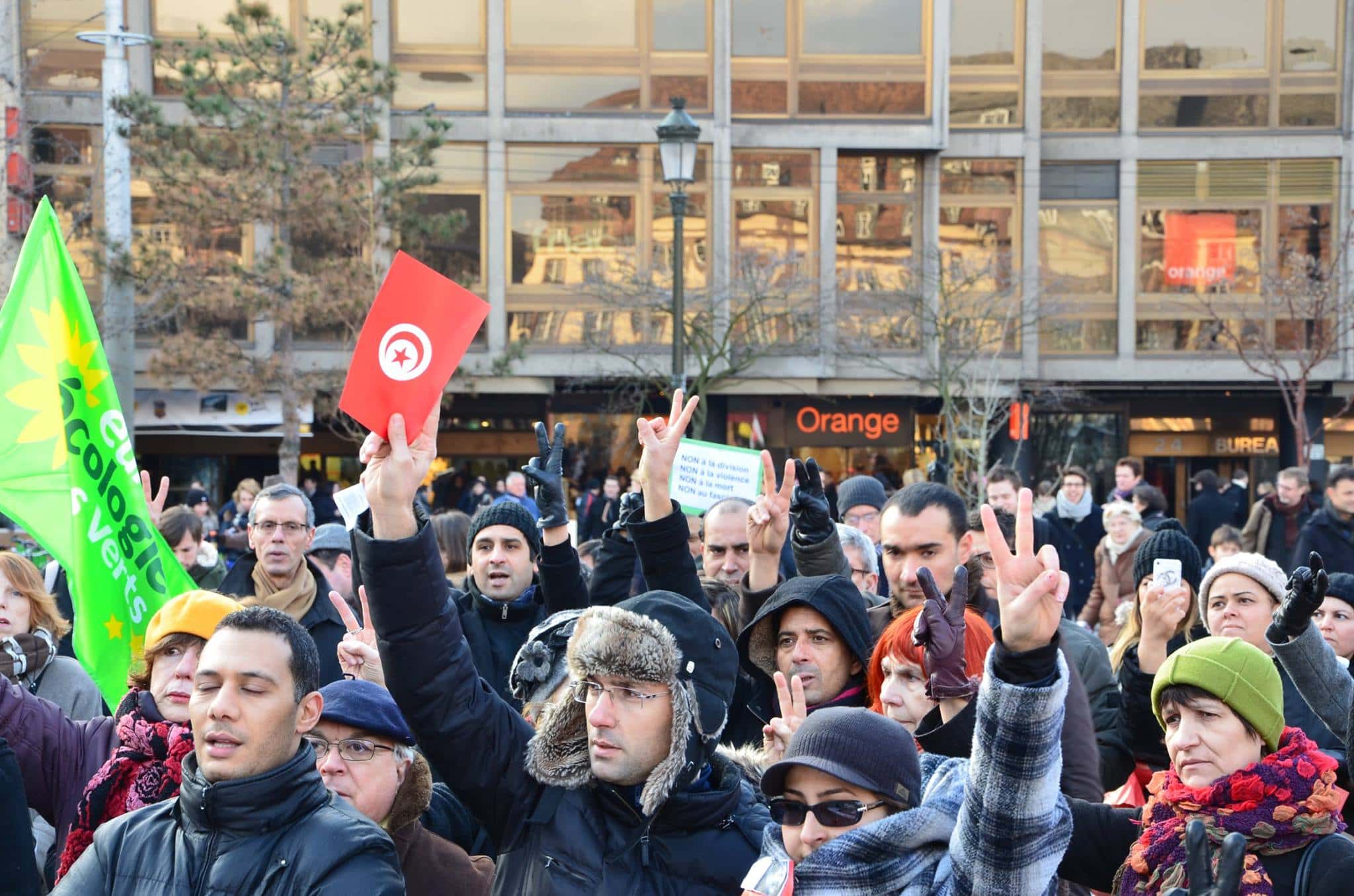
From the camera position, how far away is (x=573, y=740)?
3516mm

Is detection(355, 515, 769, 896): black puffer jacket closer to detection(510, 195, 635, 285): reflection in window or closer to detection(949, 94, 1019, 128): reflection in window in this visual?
detection(510, 195, 635, 285): reflection in window

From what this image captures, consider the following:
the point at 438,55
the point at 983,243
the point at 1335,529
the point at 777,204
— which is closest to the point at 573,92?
the point at 438,55

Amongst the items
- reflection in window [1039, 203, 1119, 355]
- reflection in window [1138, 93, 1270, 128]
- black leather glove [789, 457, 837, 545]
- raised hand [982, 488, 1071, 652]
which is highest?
reflection in window [1138, 93, 1270, 128]

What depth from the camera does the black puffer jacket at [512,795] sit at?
130 inches

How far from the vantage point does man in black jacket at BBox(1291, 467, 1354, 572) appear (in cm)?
1047

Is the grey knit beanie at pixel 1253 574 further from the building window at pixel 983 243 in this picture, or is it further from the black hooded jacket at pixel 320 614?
the building window at pixel 983 243

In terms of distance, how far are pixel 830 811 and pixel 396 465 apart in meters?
1.22

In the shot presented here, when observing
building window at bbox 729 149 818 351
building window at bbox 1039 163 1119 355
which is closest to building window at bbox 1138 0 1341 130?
building window at bbox 1039 163 1119 355

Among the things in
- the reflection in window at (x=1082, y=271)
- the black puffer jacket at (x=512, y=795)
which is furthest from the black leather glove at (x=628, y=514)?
the reflection in window at (x=1082, y=271)

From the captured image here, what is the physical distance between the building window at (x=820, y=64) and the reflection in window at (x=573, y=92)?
225 centimetres

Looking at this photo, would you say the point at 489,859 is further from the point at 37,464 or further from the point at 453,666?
the point at 37,464

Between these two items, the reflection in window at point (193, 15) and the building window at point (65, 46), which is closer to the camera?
the building window at point (65, 46)

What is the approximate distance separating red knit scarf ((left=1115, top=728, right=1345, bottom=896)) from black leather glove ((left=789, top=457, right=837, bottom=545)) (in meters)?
2.54

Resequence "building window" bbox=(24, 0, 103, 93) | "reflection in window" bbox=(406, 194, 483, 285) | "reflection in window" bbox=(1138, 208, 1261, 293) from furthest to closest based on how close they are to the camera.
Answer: "reflection in window" bbox=(1138, 208, 1261, 293) → "reflection in window" bbox=(406, 194, 483, 285) → "building window" bbox=(24, 0, 103, 93)
